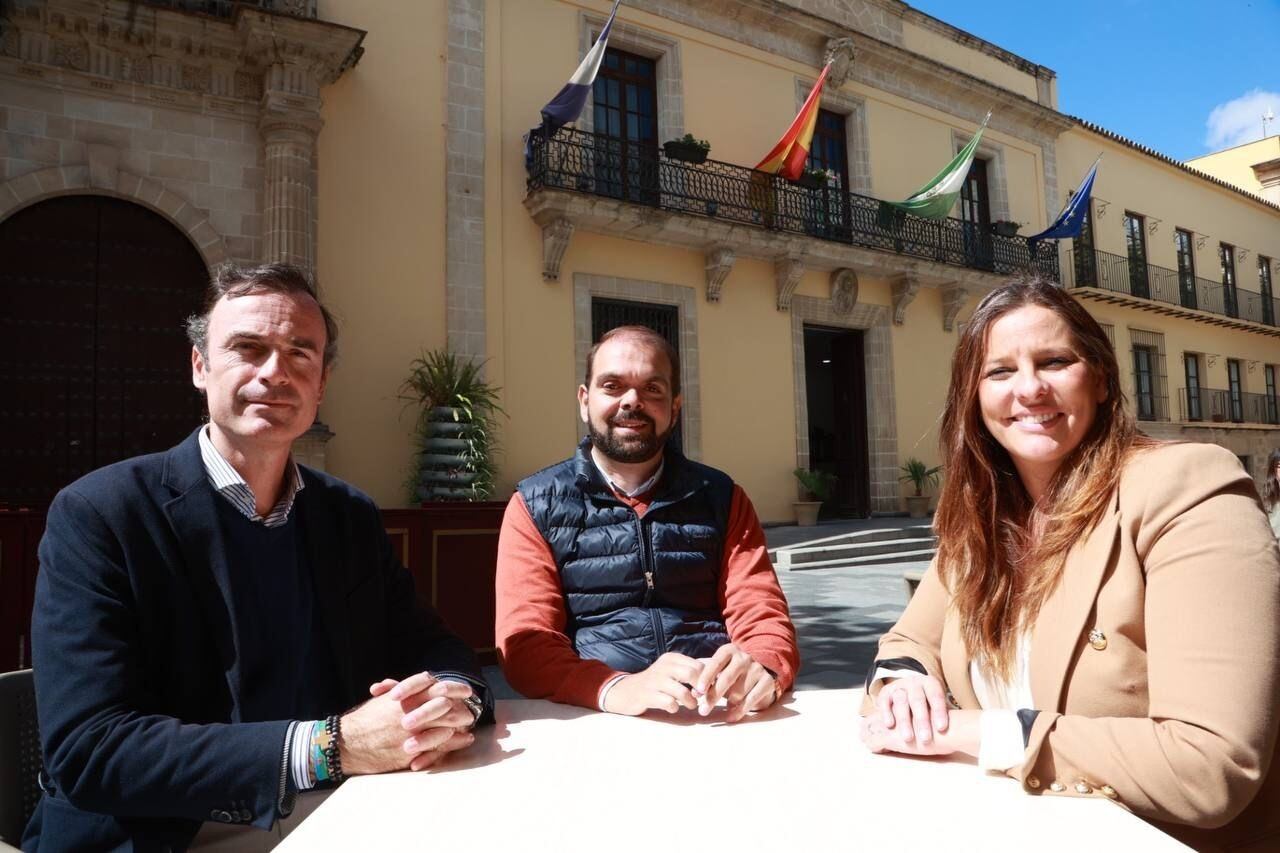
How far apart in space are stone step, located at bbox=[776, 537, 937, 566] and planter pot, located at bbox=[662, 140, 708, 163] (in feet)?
19.0

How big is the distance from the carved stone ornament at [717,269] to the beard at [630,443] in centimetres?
1006

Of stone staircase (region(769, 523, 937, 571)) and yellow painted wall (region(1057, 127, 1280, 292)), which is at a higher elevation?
yellow painted wall (region(1057, 127, 1280, 292))

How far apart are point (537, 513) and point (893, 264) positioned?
42.0 ft

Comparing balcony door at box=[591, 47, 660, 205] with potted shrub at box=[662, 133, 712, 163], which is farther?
potted shrub at box=[662, 133, 712, 163]

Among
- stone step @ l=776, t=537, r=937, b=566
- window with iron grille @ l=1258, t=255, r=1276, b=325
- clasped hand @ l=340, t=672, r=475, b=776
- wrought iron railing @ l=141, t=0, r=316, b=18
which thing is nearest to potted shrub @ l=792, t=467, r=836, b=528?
stone step @ l=776, t=537, r=937, b=566

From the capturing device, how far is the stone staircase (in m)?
10.3

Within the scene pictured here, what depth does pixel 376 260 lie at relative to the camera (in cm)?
973

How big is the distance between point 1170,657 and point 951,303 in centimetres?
1498

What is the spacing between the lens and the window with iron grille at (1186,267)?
2050 cm

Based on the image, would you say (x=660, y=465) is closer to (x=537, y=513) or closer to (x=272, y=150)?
(x=537, y=513)

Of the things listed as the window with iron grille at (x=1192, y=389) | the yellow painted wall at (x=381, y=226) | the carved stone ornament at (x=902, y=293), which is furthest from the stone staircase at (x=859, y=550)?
the window with iron grille at (x=1192, y=389)

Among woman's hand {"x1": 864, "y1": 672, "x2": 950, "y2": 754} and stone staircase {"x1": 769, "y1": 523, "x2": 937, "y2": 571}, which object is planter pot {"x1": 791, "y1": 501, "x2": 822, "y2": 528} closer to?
stone staircase {"x1": 769, "y1": 523, "x2": 937, "y2": 571}

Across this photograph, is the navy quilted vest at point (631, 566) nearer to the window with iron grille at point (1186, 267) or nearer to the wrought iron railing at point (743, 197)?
the wrought iron railing at point (743, 197)

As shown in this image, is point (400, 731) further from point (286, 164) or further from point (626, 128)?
point (626, 128)
